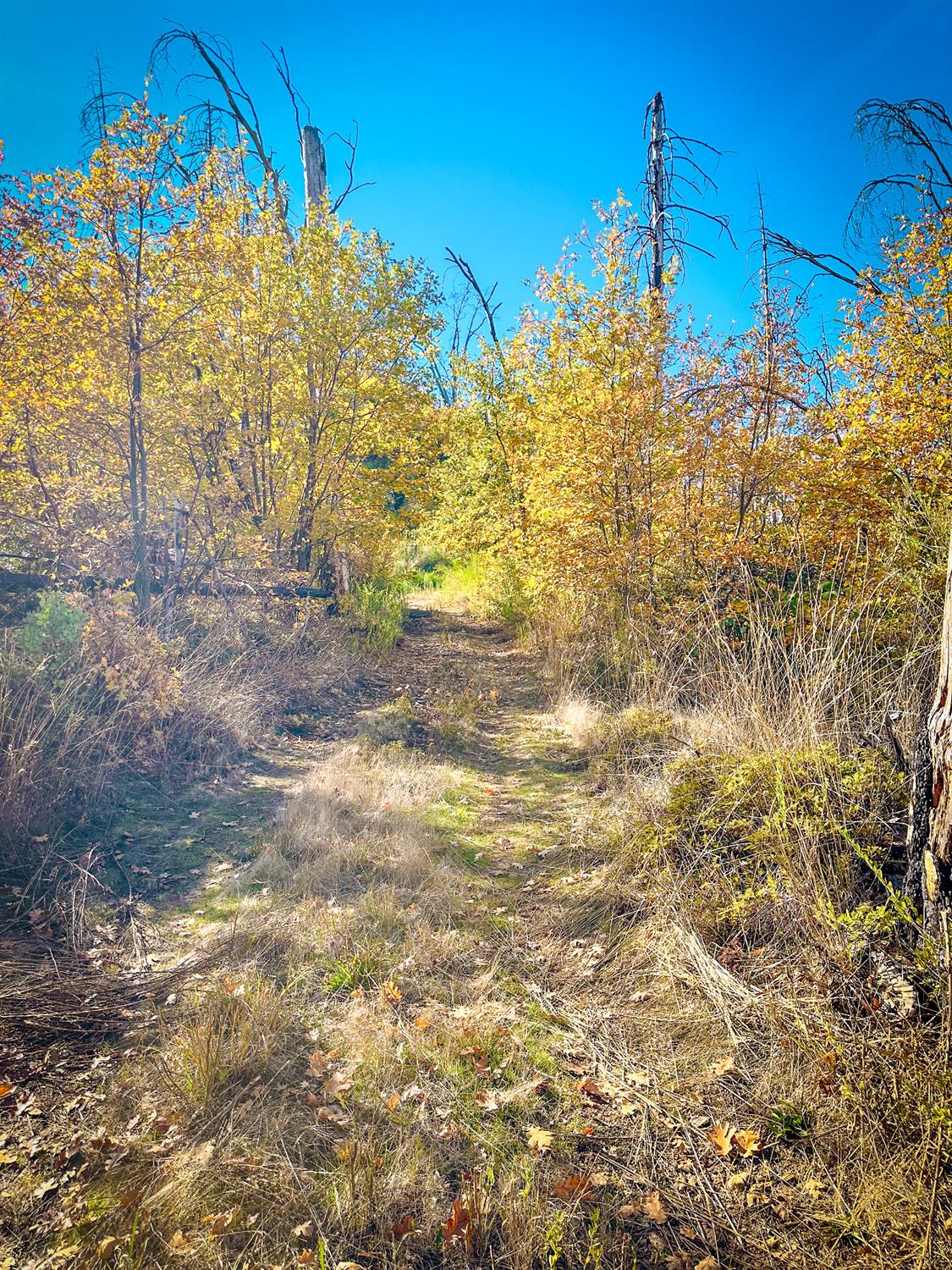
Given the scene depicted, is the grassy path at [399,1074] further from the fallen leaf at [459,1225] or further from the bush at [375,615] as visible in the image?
the bush at [375,615]

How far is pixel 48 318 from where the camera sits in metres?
5.78

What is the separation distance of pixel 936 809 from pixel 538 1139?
1.90 metres

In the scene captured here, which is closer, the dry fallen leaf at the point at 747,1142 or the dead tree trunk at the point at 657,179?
the dry fallen leaf at the point at 747,1142

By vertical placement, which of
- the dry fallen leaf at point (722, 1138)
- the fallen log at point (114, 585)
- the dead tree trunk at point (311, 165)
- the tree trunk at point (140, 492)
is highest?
the dead tree trunk at point (311, 165)

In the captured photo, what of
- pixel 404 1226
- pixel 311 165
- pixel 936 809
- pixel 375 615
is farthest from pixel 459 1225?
pixel 311 165

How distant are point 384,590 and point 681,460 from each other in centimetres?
752

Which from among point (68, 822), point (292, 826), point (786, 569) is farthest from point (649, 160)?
point (68, 822)

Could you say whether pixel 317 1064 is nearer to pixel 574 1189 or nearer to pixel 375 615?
pixel 574 1189

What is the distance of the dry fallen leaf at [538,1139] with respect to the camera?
→ 2314 millimetres

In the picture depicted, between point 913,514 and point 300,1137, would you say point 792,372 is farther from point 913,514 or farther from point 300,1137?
point 300,1137

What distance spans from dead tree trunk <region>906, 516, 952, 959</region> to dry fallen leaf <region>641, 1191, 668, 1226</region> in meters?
1.27

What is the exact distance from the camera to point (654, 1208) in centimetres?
209

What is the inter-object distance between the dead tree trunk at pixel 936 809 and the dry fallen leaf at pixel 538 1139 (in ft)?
5.05

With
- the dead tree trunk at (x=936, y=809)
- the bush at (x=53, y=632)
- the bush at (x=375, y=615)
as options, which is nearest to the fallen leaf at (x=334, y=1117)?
the dead tree trunk at (x=936, y=809)
